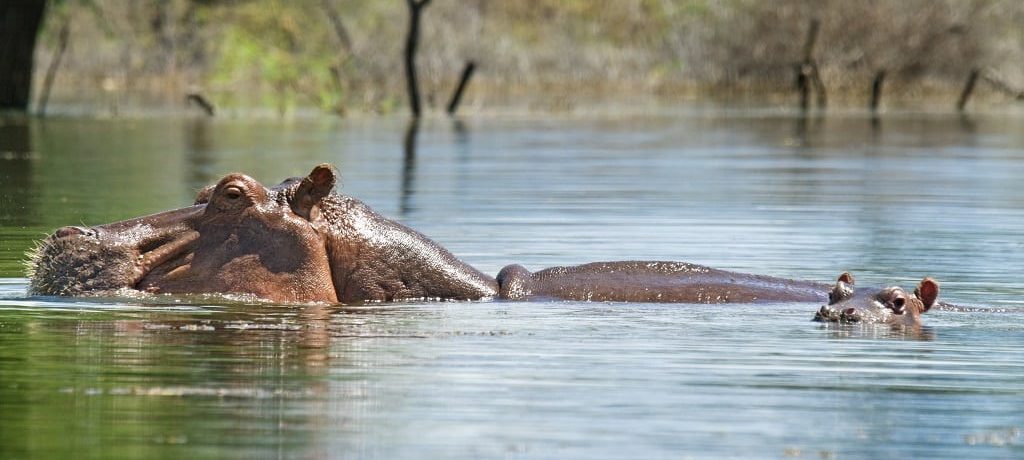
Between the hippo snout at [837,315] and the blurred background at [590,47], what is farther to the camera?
the blurred background at [590,47]

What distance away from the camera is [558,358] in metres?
8.59

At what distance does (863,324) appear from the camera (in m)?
9.84

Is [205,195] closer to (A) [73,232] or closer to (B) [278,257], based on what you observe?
(B) [278,257]

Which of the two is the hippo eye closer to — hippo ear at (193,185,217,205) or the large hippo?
the large hippo

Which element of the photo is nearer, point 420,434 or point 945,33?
point 420,434

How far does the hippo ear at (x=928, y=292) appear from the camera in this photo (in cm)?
995

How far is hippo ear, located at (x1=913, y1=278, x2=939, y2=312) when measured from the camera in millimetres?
9945

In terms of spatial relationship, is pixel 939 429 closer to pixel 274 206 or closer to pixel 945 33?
pixel 274 206

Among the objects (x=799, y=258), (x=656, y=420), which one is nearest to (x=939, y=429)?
(x=656, y=420)

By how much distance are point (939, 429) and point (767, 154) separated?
816 inches

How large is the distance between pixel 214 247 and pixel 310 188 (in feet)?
1.66

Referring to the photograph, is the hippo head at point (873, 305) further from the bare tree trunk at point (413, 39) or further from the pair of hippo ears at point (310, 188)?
the bare tree trunk at point (413, 39)

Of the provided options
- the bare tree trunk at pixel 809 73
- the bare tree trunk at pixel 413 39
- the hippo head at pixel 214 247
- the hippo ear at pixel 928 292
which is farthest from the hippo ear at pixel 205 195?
the bare tree trunk at pixel 809 73

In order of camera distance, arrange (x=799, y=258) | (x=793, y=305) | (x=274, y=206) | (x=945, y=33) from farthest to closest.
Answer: (x=945, y=33)
(x=799, y=258)
(x=793, y=305)
(x=274, y=206)
